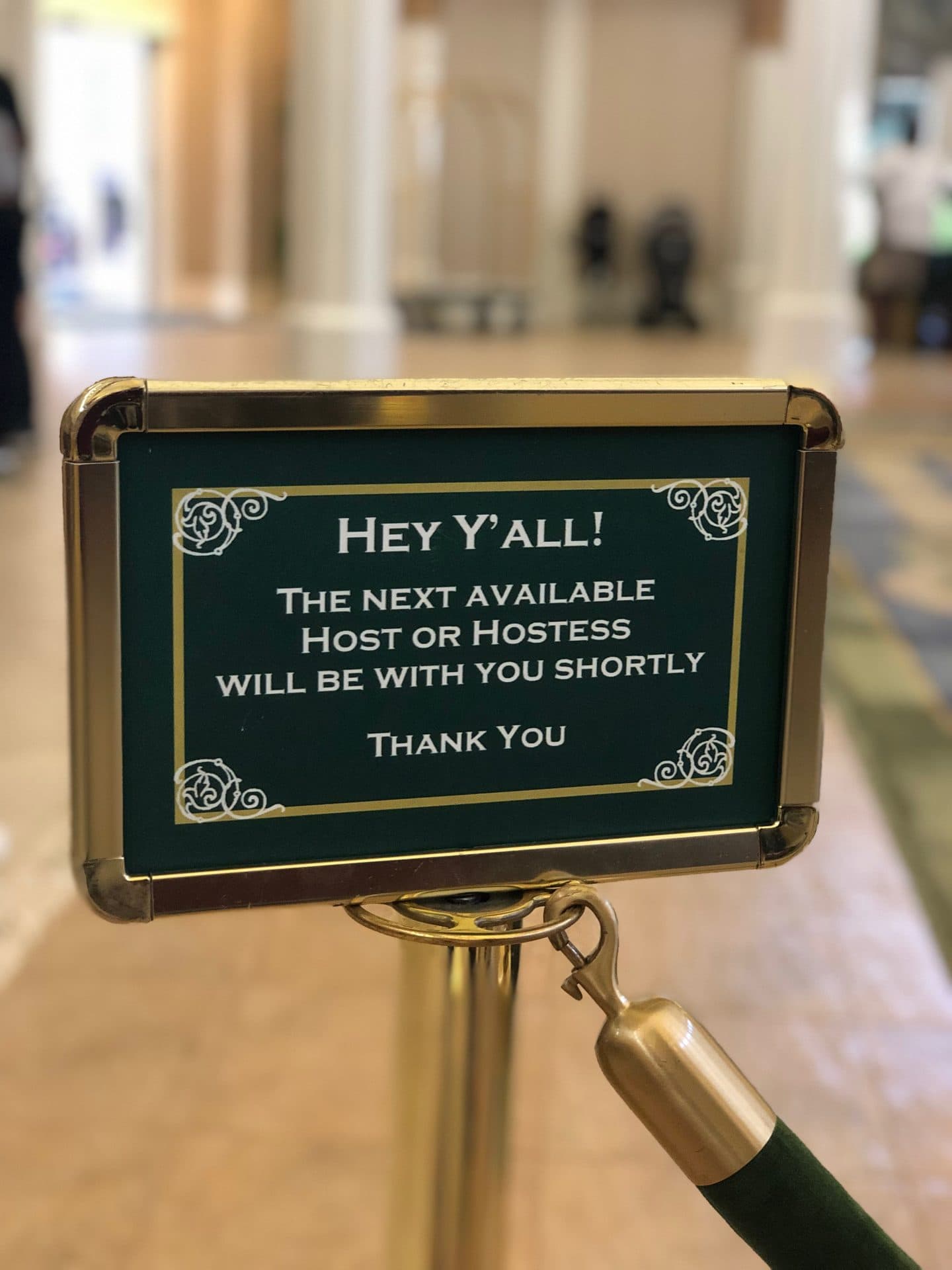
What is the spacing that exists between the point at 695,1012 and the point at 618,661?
1.48 metres

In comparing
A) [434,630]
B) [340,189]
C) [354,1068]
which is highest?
[340,189]

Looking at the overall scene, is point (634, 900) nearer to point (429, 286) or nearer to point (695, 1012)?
point (695, 1012)

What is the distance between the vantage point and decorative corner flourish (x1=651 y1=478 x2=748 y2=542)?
2.77 feet

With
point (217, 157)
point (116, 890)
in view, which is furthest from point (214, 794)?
point (217, 157)

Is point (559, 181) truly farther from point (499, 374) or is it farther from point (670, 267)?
point (499, 374)

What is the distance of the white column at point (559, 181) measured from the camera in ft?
52.9

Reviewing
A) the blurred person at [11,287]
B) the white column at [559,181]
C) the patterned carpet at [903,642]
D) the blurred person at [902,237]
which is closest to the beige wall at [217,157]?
the white column at [559,181]

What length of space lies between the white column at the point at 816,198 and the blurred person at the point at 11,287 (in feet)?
16.2

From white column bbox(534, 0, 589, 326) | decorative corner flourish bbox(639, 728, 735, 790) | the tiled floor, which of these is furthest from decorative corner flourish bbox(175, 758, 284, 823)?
white column bbox(534, 0, 589, 326)

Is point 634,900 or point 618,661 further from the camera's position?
point 634,900

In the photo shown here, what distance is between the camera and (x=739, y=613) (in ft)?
2.86

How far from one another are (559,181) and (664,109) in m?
1.36

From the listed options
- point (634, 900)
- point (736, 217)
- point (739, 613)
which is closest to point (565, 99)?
point (736, 217)

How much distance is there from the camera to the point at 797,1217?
824 millimetres
